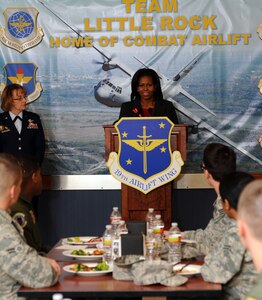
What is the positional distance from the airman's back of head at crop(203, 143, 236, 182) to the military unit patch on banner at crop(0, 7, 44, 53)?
339 centimetres

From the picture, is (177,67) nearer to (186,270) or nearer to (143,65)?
(143,65)

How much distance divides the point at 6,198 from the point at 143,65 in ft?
13.0

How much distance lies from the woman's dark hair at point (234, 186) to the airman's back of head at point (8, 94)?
3.62 meters

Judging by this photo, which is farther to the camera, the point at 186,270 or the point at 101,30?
the point at 101,30

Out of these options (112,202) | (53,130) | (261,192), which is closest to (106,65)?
(53,130)

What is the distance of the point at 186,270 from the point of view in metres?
3.69

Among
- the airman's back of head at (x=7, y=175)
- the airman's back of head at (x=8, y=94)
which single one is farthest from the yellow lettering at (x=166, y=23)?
the airman's back of head at (x=7, y=175)

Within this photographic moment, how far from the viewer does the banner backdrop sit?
7324mm

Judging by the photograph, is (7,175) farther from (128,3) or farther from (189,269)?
(128,3)

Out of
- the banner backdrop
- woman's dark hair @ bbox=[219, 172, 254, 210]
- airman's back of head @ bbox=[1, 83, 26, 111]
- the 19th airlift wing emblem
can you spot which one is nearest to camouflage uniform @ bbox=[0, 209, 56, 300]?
woman's dark hair @ bbox=[219, 172, 254, 210]

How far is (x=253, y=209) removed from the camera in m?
2.25

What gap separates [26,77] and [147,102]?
59.8 inches

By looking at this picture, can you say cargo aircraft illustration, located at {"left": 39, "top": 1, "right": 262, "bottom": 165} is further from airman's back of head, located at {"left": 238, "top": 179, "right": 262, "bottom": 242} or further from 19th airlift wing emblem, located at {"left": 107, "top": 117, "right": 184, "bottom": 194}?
airman's back of head, located at {"left": 238, "top": 179, "right": 262, "bottom": 242}

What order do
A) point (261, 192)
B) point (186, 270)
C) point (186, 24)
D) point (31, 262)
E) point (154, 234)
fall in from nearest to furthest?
point (261, 192) → point (31, 262) → point (186, 270) → point (154, 234) → point (186, 24)
